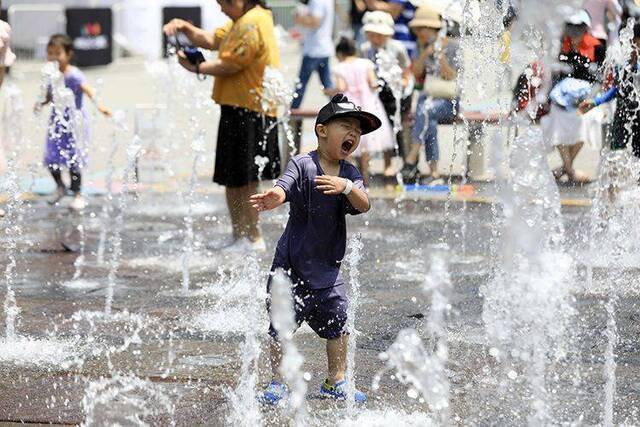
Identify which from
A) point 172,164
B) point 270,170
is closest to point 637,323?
point 270,170

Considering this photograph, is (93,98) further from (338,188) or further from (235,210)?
(338,188)

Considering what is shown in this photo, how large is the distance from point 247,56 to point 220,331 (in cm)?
219

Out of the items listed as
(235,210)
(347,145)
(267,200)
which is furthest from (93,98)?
(267,200)

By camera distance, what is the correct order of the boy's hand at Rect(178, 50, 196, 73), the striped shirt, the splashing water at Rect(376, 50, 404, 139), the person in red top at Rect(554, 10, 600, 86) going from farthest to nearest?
the striped shirt → the splashing water at Rect(376, 50, 404, 139) → the person in red top at Rect(554, 10, 600, 86) → the boy's hand at Rect(178, 50, 196, 73)

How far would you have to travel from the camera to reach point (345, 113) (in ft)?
15.5

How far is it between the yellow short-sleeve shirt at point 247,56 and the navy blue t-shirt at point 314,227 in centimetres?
276

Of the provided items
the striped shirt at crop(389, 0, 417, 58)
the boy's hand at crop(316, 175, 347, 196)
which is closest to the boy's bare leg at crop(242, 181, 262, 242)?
the boy's hand at crop(316, 175, 347, 196)

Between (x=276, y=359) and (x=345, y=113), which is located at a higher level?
(x=345, y=113)

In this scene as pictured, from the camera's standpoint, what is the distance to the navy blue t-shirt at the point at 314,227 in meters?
4.82

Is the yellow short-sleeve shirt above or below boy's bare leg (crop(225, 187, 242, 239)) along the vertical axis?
above

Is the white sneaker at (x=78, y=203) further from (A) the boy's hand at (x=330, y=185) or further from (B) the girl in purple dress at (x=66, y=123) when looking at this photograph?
(A) the boy's hand at (x=330, y=185)

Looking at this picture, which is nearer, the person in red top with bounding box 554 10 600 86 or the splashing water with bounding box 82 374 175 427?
the splashing water with bounding box 82 374 175 427

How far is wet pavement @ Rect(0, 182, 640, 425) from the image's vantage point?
15.4ft

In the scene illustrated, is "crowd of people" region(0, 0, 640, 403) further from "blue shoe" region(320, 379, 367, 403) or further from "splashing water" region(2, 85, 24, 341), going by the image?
"splashing water" region(2, 85, 24, 341)
